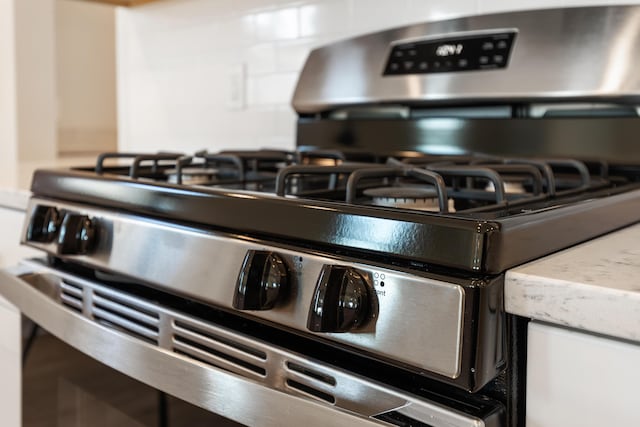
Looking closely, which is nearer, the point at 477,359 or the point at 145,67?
the point at 477,359

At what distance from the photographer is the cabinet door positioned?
44cm

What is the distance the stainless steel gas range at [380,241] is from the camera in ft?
1.60

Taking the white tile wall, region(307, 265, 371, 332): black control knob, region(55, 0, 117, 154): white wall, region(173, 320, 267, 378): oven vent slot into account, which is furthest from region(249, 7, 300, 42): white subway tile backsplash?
region(55, 0, 117, 154): white wall

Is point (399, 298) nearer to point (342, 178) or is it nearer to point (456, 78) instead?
point (342, 178)

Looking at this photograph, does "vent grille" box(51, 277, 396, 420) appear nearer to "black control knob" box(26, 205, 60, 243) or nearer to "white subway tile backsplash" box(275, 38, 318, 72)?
"black control knob" box(26, 205, 60, 243)

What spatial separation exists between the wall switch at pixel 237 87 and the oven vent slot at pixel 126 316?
924 mm

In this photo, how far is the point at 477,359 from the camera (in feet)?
1.51

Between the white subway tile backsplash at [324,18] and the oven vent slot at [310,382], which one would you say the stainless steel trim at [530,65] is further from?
the oven vent slot at [310,382]

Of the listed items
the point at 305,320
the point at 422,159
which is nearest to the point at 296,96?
the point at 422,159

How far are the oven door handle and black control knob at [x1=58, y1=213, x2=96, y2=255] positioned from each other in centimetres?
7

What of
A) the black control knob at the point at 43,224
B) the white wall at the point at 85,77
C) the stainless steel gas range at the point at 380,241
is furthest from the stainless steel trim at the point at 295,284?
the white wall at the point at 85,77

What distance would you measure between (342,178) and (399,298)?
1.59ft

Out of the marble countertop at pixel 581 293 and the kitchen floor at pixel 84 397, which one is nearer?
the marble countertop at pixel 581 293

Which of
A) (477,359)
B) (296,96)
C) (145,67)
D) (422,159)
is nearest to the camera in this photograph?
(477,359)
